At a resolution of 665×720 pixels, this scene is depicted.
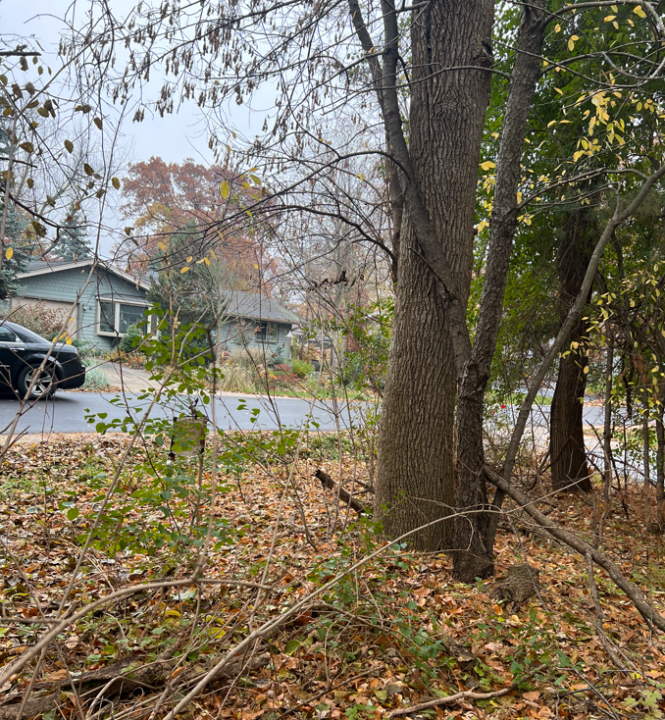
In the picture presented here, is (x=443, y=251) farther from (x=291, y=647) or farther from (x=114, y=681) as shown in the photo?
(x=114, y=681)

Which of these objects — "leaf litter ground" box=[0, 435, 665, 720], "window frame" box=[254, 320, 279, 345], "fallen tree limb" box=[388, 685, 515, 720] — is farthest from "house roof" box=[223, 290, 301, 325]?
"fallen tree limb" box=[388, 685, 515, 720]

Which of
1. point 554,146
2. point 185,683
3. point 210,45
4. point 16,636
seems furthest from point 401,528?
point 554,146

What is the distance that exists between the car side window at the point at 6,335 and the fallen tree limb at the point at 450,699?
1034 cm

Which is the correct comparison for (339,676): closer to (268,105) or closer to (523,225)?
(268,105)

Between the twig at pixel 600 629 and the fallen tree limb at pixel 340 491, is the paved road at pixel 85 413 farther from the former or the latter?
the twig at pixel 600 629

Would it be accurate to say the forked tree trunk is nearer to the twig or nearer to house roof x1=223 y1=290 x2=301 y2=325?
house roof x1=223 y1=290 x2=301 y2=325

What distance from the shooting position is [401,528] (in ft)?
14.5

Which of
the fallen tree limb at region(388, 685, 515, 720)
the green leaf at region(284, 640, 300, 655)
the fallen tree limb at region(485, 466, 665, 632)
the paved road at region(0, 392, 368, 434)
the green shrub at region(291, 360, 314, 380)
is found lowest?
the fallen tree limb at region(388, 685, 515, 720)

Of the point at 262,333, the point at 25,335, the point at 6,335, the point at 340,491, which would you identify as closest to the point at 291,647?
the point at 340,491

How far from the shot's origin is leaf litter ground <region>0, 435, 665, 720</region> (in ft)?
8.69

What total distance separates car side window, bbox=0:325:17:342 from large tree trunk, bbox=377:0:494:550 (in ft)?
29.7

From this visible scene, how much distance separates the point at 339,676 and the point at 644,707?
5.25 feet

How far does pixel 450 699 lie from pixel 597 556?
1182 millimetres

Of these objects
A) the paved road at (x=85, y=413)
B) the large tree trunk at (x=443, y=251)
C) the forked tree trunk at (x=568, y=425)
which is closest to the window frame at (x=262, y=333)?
the paved road at (x=85, y=413)
